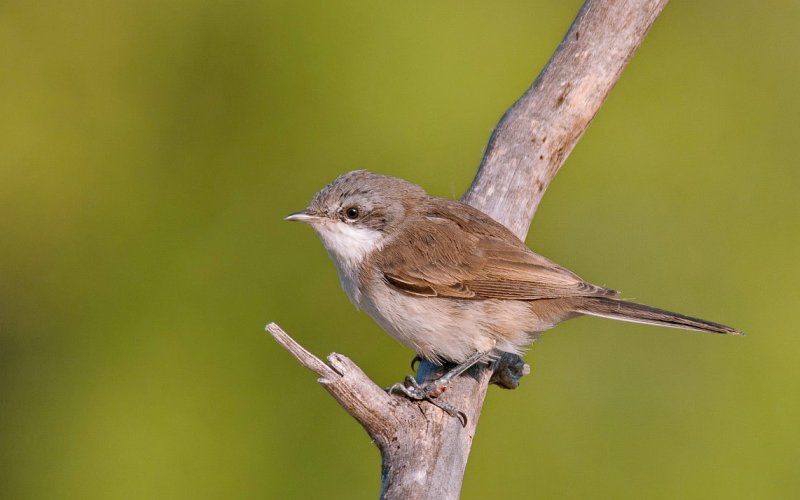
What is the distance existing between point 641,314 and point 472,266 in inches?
27.9

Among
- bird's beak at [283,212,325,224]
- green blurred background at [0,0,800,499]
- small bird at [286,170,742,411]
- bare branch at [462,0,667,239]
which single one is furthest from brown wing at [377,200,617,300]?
green blurred background at [0,0,800,499]

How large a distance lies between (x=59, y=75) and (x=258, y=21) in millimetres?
1258

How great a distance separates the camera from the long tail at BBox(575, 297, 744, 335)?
12.1 ft

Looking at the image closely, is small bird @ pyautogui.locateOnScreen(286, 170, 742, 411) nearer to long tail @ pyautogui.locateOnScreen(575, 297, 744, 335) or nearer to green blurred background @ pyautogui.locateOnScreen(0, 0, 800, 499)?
long tail @ pyautogui.locateOnScreen(575, 297, 744, 335)

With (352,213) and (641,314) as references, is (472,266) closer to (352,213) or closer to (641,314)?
(352,213)

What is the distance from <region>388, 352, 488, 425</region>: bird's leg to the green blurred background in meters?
1.35

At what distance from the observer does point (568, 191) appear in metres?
6.13

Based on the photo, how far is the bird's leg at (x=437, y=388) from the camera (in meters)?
3.65

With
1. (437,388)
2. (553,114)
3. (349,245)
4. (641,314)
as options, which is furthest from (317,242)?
(641,314)

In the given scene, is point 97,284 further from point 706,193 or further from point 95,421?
point 706,193

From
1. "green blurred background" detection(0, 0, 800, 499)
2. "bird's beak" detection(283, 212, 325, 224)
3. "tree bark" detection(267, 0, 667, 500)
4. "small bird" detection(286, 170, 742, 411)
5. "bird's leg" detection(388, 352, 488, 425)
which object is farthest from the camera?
"green blurred background" detection(0, 0, 800, 499)

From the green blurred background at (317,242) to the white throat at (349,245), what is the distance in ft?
4.18

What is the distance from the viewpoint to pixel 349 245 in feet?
13.9

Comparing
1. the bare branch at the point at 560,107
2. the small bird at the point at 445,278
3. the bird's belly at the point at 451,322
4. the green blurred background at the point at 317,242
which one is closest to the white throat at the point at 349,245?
the small bird at the point at 445,278
